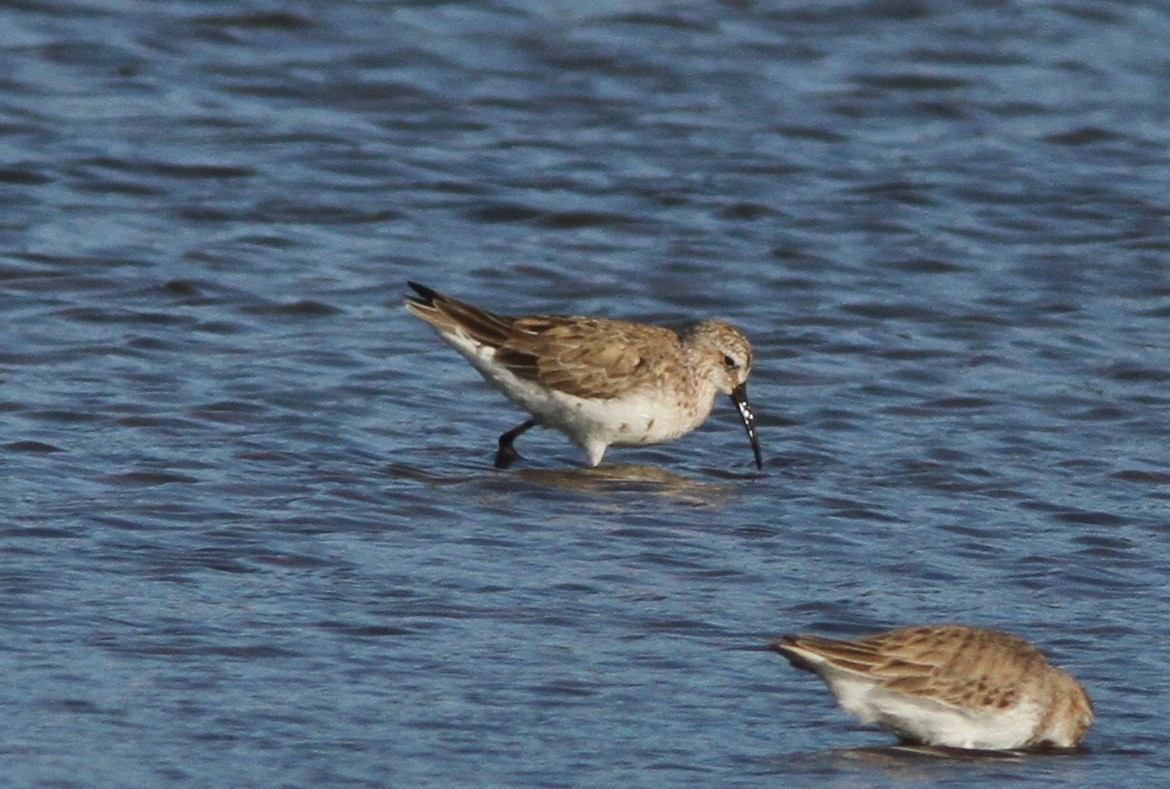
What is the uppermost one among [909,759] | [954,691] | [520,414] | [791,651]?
[791,651]

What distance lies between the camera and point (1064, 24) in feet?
64.2

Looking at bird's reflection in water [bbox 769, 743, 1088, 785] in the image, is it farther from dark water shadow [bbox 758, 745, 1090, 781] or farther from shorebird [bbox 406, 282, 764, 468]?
shorebird [bbox 406, 282, 764, 468]

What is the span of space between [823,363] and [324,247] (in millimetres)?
3252

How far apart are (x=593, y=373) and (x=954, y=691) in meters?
4.11

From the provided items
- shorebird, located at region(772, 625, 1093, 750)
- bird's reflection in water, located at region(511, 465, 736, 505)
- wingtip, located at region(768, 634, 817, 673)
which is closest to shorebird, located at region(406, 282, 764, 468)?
bird's reflection in water, located at region(511, 465, 736, 505)

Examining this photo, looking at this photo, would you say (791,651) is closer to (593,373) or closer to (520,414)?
(593,373)

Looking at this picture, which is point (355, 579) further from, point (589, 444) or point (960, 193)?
point (960, 193)

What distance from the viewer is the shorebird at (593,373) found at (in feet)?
37.6

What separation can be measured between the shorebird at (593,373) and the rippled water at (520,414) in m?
0.22

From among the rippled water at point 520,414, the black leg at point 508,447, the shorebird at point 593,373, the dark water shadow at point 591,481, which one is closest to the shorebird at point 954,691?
the rippled water at point 520,414

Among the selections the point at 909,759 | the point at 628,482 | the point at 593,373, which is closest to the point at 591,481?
the point at 628,482

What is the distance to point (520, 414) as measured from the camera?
12.4 m

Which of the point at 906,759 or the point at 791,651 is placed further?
the point at 906,759

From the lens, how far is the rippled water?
787cm
